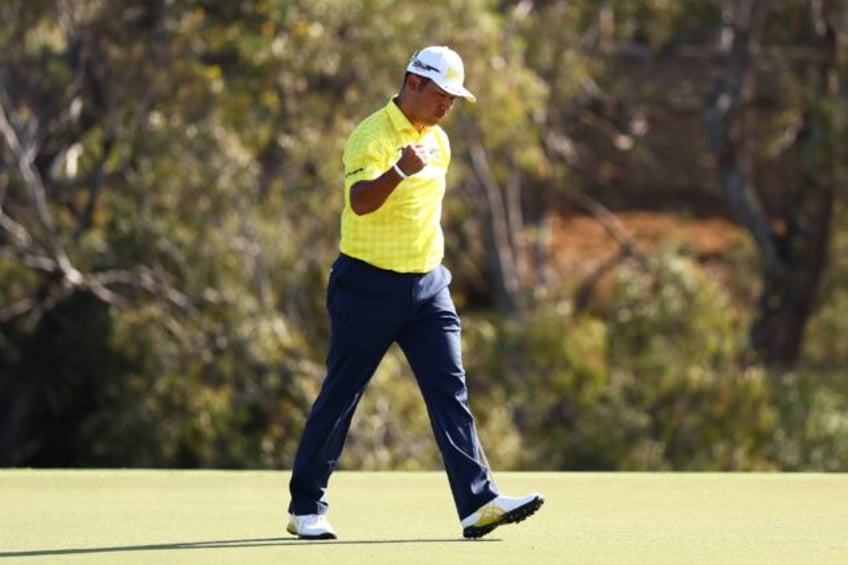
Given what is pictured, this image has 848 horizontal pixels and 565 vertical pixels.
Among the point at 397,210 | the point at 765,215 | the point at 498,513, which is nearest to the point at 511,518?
the point at 498,513

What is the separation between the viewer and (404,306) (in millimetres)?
7066

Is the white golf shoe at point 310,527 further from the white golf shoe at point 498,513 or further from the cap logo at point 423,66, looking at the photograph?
the cap logo at point 423,66

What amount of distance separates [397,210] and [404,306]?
1.14 ft

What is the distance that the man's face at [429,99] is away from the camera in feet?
22.6

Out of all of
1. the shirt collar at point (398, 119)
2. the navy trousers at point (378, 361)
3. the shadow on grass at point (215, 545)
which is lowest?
the shadow on grass at point (215, 545)

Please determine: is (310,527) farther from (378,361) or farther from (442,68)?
(442,68)

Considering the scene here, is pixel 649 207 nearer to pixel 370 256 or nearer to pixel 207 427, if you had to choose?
pixel 207 427

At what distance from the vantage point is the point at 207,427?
65.5ft

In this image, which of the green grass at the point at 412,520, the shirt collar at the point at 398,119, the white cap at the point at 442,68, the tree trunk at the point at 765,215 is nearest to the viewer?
the green grass at the point at 412,520

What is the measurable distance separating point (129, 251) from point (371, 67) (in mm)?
3159

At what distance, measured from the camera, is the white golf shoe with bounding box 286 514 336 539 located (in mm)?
7055

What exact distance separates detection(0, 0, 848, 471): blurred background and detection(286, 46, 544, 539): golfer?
12440 mm

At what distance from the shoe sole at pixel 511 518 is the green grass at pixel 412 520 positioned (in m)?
0.05

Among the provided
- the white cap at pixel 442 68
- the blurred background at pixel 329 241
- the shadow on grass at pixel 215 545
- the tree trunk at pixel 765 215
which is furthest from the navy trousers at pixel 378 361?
the tree trunk at pixel 765 215
